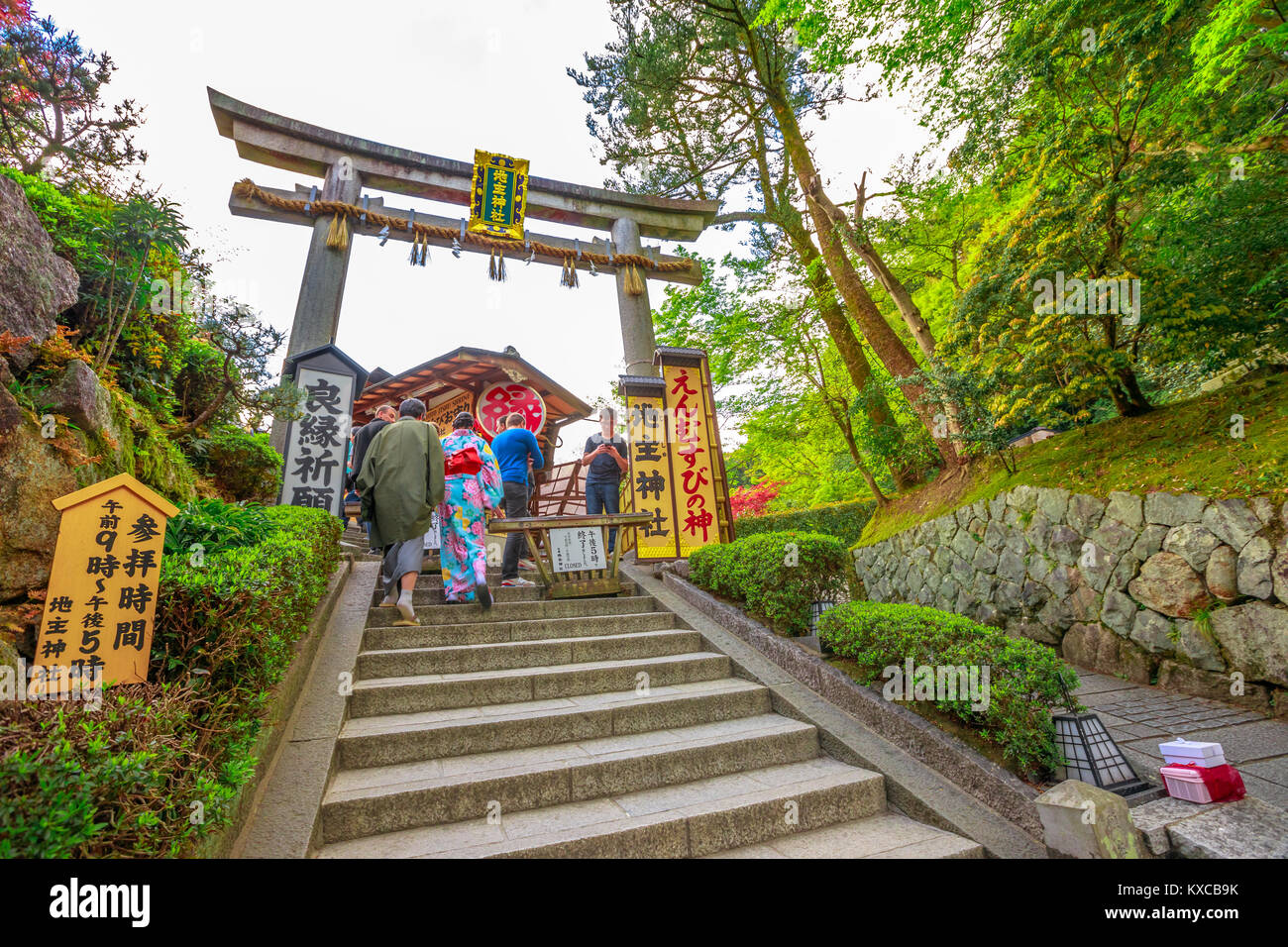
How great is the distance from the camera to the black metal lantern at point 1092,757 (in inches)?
121

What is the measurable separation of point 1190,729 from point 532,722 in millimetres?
5019

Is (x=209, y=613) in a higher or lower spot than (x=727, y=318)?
lower

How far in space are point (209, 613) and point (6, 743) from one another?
1.01 meters

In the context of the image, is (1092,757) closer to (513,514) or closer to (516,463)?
(513,514)

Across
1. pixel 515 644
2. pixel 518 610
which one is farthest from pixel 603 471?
pixel 515 644

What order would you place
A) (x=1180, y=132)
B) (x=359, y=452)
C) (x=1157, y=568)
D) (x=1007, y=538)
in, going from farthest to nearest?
(x=1007, y=538), (x=359, y=452), (x=1180, y=132), (x=1157, y=568)

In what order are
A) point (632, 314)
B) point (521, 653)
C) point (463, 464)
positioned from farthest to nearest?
point (632, 314), point (463, 464), point (521, 653)

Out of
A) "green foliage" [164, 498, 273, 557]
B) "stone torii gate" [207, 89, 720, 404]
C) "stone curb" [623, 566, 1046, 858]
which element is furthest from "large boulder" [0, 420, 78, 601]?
"stone torii gate" [207, 89, 720, 404]

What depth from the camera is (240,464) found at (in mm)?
7297

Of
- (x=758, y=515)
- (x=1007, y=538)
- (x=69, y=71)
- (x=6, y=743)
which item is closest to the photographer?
(x=6, y=743)

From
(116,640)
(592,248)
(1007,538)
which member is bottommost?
(116,640)

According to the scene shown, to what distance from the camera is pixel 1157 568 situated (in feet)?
18.2
